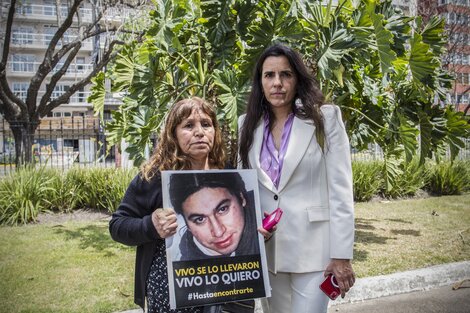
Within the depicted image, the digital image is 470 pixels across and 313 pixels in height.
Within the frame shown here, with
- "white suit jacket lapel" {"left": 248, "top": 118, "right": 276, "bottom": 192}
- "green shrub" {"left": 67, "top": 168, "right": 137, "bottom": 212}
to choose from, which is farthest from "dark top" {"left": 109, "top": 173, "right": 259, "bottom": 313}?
"green shrub" {"left": 67, "top": 168, "right": 137, "bottom": 212}

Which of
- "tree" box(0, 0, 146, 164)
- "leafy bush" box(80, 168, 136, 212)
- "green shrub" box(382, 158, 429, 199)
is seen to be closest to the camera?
"leafy bush" box(80, 168, 136, 212)

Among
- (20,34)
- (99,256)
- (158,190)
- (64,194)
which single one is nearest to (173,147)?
(158,190)

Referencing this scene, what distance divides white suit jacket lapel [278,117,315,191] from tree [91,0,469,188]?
174 cm

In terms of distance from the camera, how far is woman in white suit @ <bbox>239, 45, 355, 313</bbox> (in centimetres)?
199

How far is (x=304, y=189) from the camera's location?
81.5 inches

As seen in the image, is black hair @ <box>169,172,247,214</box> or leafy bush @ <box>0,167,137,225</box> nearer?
black hair @ <box>169,172,247,214</box>

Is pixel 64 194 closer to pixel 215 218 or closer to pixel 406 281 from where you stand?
pixel 406 281

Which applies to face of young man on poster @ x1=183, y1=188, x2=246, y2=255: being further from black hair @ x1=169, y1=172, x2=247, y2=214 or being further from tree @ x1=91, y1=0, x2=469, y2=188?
tree @ x1=91, y1=0, x2=469, y2=188

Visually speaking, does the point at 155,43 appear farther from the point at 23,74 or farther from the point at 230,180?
the point at 23,74

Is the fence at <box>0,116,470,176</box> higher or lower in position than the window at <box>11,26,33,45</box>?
lower

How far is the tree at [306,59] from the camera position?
12.9ft

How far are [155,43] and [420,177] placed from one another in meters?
8.79

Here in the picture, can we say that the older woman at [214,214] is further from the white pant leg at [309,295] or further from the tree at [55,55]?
the tree at [55,55]

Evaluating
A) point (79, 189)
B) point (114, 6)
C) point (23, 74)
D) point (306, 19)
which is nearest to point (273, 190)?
point (306, 19)
